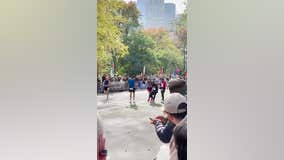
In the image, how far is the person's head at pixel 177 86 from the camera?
315cm

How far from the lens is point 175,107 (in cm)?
318

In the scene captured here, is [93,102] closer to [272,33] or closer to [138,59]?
[138,59]

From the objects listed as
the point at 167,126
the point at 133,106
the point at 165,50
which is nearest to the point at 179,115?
the point at 167,126

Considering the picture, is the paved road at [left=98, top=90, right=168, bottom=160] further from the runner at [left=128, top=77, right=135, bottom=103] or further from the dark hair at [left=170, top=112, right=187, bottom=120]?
the dark hair at [left=170, top=112, right=187, bottom=120]

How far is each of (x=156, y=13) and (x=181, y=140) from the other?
136cm

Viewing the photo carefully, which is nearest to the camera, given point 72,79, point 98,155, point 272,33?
point 272,33

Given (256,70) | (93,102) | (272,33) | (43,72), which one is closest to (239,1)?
(272,33)

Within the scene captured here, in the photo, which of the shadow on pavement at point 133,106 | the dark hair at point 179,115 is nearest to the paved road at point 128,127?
the shadow on pavement at point 133,106

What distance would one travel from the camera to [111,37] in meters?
3.16

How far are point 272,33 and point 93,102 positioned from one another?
5.88 ft

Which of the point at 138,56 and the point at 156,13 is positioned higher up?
the point at 156,13

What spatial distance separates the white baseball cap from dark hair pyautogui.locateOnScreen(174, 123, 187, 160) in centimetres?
17

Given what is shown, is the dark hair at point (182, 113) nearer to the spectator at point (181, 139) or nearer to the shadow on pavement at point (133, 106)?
the spectator at point (181, 139)

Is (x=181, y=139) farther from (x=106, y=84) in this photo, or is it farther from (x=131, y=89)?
(x=106, y=84)
